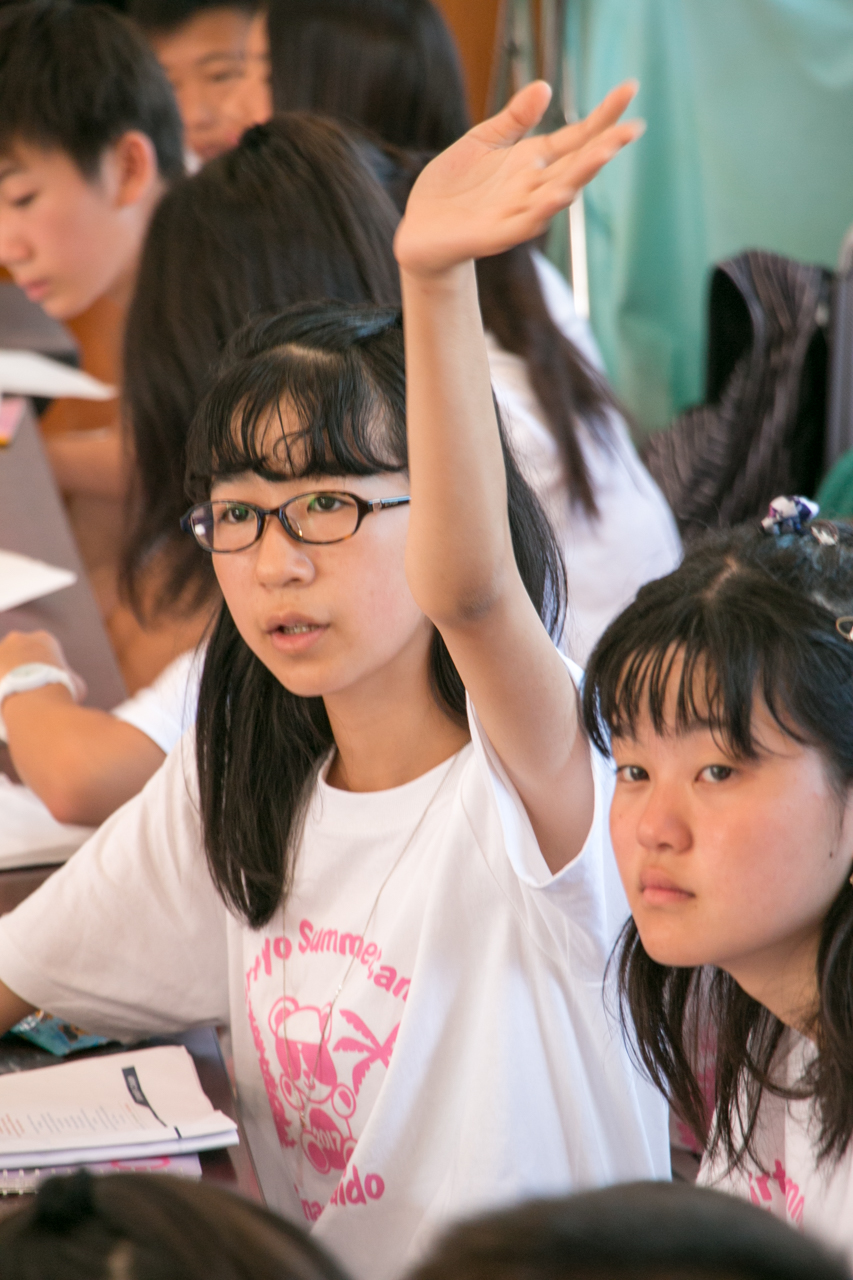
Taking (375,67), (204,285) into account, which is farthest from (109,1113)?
(375,67)

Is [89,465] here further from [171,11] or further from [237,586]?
[171,11]

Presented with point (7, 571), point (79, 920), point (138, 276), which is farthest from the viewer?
point (7, 571)

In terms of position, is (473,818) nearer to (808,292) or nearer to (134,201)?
(134,201)

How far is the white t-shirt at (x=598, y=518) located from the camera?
5.75 feet

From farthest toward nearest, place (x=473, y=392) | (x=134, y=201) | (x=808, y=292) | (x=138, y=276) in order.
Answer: (x=808, y=292) < (x=134, y=201) < (x=138, y=276) < (x=473, y=392)

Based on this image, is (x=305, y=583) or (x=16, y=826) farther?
(x=16, y=826)

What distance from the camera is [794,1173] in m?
0.86

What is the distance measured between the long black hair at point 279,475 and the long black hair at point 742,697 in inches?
6.8

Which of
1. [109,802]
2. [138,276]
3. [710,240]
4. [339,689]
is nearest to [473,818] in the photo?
[339,689]

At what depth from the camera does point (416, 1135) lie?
3.35ft

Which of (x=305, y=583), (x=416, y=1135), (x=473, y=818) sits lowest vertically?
(x=416, y=1135)

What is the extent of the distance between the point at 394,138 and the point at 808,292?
958mm

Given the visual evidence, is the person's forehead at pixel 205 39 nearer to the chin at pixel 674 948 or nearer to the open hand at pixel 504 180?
the open hand at pixel 504 180

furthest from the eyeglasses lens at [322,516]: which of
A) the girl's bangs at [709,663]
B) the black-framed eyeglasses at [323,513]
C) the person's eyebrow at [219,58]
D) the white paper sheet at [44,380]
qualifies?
the person's eyebrow at [219,58]
